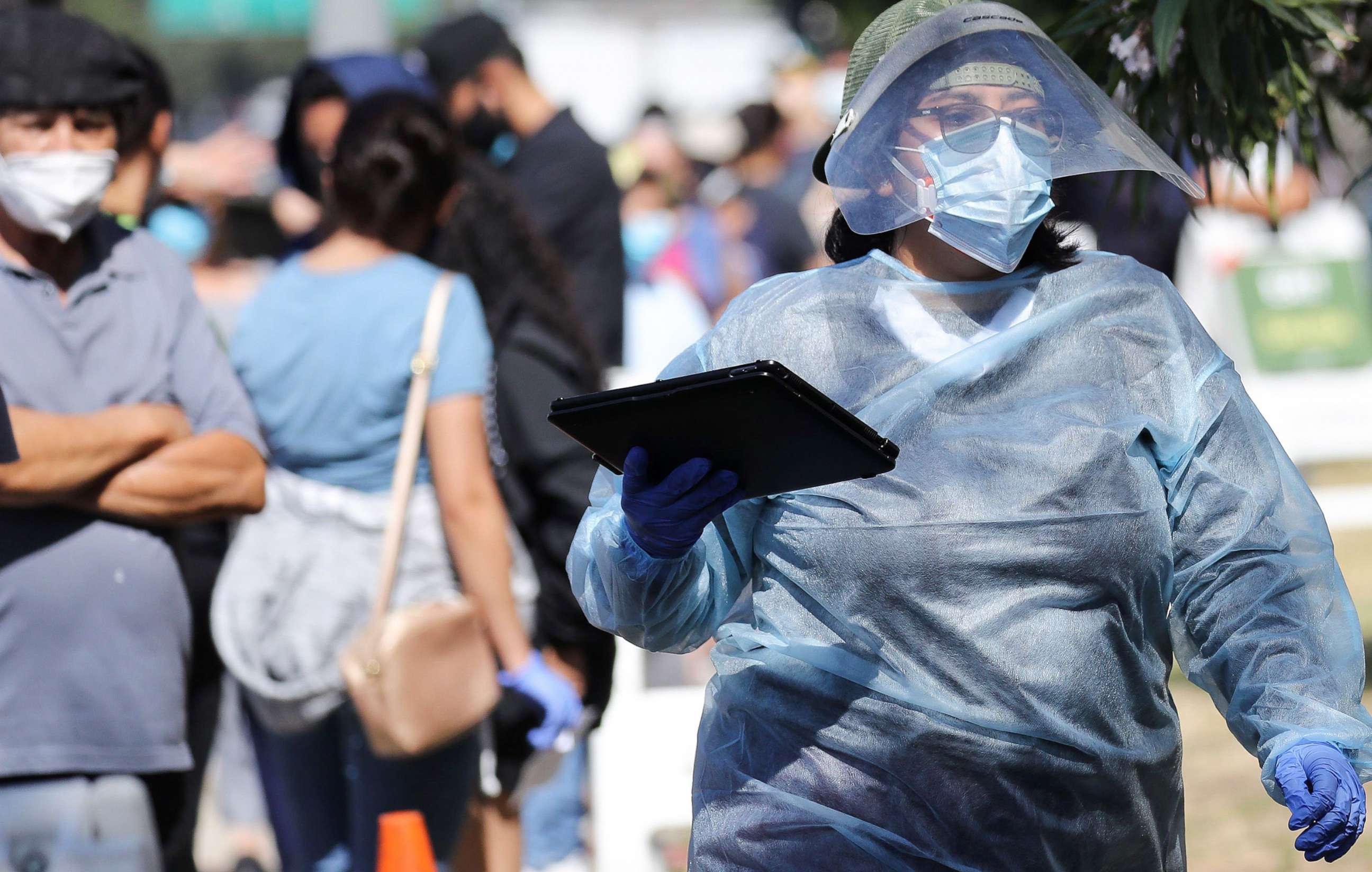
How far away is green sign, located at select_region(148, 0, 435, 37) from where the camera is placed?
19828 millimetres

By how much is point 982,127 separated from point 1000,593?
2.02ft

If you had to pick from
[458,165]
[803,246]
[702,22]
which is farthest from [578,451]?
[702,22]

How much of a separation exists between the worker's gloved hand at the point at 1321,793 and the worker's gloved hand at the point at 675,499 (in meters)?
0.76

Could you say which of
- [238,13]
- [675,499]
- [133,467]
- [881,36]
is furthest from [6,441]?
[238,13]

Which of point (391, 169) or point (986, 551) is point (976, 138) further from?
point (391, 169)

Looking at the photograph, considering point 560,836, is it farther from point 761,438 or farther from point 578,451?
point 761,438

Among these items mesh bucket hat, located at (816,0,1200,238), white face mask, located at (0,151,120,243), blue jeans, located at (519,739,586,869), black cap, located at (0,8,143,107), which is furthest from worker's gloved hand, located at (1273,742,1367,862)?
blue jeans, located at (519,739,586,869)

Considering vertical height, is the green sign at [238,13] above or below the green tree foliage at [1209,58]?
below

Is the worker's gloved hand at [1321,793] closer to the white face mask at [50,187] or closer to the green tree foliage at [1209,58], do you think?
the green tree foliage at [1209,58]

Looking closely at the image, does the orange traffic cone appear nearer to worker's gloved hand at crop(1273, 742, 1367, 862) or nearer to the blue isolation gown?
the blue isolation gown

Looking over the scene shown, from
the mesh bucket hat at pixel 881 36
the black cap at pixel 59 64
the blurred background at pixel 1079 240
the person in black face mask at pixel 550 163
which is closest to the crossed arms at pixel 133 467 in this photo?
the black cap at pixel 59 64

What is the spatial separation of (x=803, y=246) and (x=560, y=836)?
4.69 metres

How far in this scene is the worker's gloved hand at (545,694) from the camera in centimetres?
380

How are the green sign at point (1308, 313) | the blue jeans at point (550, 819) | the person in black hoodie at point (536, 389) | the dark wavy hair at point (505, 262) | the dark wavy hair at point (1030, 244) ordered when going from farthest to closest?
1. the green sign at point (1308, 313)
2. the blue jeans at point (550, 819)
3. the dark wavy hair at point (505, 262)
4. the person in black hoodie at point (536, 389)
5. the dark wavy hair at point (1030, 244)
